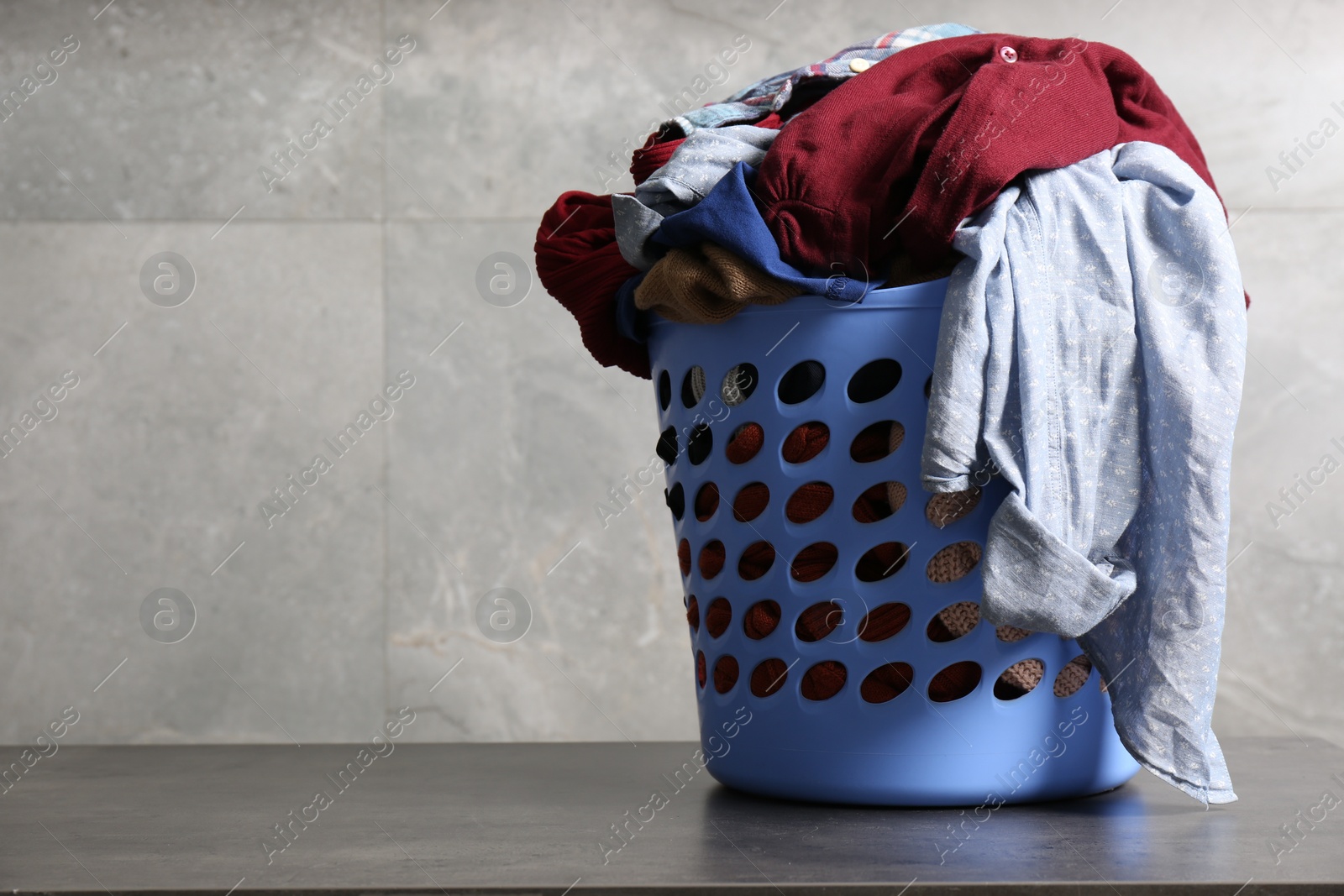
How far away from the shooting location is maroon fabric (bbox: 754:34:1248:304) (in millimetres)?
625

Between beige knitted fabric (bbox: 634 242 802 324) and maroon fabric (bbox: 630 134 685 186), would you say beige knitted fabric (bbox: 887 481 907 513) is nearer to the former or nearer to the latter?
beige knitted fabric (bbox: 634 242 802 324)

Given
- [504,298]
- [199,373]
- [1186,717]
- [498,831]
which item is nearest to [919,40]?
[1186,717]

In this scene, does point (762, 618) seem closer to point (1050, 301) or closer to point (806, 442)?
point (806, 442)

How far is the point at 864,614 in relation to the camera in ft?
2.15

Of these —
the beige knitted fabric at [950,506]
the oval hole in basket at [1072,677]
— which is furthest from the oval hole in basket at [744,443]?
the oval hole in basket at [1072,677]

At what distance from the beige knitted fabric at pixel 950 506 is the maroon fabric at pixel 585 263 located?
0.24m

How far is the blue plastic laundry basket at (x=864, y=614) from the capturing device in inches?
25.3

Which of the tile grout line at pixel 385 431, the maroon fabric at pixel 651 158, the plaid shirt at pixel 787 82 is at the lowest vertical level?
the tile grout line at pixel 385 431

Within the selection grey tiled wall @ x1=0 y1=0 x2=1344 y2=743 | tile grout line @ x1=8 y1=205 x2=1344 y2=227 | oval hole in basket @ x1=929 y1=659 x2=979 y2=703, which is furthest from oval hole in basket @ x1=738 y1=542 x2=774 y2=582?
tile grout line @ x1=8 y1=205 x2=1344 y2=227

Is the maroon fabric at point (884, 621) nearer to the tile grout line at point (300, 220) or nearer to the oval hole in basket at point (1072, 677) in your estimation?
the oval hole in basket at point (1072, 677)

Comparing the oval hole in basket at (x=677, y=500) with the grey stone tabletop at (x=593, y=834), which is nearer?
the grey stone tabletop at (x=593, y=834)

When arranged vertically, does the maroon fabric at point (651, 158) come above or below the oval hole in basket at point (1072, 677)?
above

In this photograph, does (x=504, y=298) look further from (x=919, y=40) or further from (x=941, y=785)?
(x=941, y=785)

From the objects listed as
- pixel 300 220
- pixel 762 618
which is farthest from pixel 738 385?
pixel 300 220
